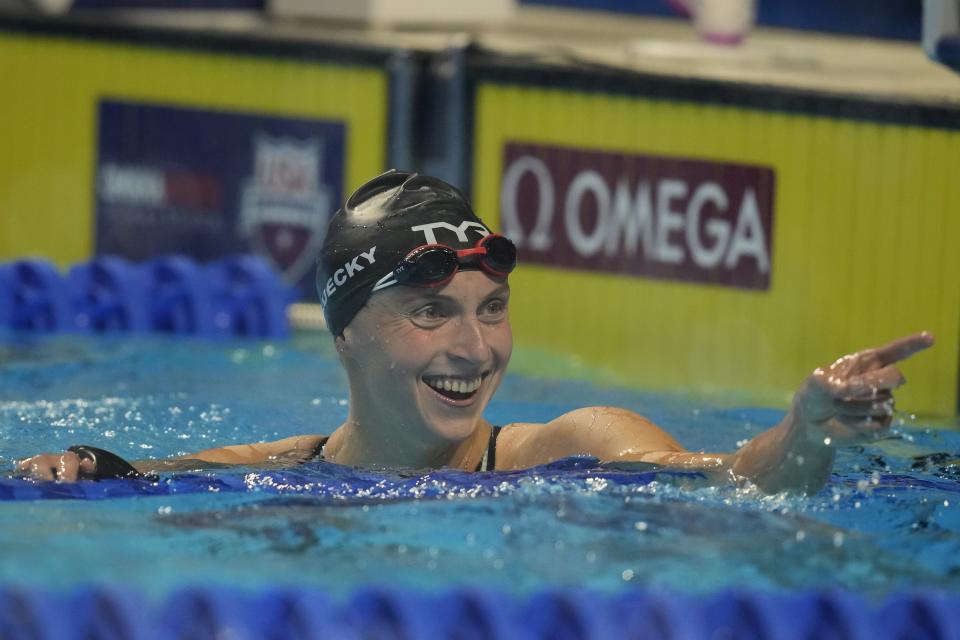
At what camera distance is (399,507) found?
312 centimetres

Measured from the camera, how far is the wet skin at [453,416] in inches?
121

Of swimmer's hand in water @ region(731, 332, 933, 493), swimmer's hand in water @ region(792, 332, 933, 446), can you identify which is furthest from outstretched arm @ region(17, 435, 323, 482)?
swimmer's hand in water @ region(792, 332, 933, 446)

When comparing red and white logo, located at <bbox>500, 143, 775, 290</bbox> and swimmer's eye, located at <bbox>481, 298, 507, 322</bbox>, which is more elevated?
swimmer's eye, located at <bbox>481, 298, 507, 322</bbox>

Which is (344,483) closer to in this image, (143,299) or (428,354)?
(428,354)

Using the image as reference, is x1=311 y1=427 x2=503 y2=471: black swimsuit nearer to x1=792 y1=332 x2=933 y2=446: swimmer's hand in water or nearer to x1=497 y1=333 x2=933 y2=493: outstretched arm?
x1=497 y1=333 x2=933 y2=493: outstretched arm

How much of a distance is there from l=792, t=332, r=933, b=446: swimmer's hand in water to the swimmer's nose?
0.73m

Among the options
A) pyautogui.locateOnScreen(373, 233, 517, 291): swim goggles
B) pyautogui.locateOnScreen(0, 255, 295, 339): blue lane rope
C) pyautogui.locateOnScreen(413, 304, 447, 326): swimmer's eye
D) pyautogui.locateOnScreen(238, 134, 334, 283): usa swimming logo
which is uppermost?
pyautogui.locateOnScreen(373, 233, 517, 291): swim goggles

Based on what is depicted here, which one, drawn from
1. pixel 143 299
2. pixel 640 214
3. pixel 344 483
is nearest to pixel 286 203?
pixel 143 299

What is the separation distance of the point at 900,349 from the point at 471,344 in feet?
3.01

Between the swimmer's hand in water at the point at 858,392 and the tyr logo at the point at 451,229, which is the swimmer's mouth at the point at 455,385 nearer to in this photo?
the tyr logo at the point at 451,229

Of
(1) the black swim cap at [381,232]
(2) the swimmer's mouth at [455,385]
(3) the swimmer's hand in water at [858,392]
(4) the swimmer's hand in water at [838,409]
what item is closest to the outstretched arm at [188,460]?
(1) the black swim cap at [381,232]

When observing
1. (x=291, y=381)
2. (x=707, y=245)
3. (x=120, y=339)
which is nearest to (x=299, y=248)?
(x=120, y=339)

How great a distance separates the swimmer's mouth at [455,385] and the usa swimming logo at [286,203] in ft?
12.1

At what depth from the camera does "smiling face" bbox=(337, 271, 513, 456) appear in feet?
10.5
